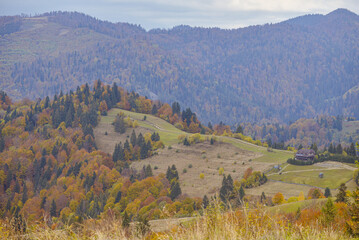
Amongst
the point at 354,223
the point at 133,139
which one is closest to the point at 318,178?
the point at 133,139

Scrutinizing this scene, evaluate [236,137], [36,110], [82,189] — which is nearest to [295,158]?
[236,137]

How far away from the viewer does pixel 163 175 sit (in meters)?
116

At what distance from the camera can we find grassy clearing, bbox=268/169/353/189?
8688 centimetres

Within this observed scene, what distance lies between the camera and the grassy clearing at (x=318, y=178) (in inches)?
3420

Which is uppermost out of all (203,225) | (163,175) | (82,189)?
(203,225)

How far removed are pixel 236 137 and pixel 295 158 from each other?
46.7 meters

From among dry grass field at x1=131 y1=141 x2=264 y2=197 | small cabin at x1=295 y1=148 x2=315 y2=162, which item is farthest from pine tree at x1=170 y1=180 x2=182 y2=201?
small cabin at x1=295 y1=148 x2=315 y2=162

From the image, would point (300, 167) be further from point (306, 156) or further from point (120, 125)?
point (120, 125)

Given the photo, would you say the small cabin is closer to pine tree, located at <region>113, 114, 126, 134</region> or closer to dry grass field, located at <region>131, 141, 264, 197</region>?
dry grass field, located at <region>131, 141, 264, 197</region>

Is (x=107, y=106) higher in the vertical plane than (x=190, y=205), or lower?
higher

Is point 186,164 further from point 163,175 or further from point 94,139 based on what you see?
point 94,139

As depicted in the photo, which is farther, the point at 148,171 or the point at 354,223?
the point at 148,171

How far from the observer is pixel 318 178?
91.3 metres

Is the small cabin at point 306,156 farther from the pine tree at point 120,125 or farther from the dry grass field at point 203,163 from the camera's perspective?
the pine tree at point 120,125
